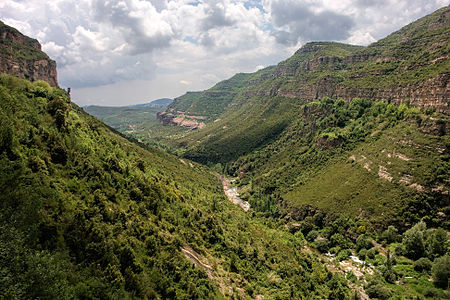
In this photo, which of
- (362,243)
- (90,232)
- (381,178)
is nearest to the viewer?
(90,232)

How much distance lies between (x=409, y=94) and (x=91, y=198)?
353ft

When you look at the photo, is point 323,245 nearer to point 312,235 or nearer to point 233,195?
point 312,235

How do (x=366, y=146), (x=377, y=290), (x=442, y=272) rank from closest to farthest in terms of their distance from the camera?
(x=442, y=272) → (x=377, y=290) → (x=366, y=146)

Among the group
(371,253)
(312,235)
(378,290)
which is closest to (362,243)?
(371,253)

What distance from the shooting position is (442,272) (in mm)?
40844

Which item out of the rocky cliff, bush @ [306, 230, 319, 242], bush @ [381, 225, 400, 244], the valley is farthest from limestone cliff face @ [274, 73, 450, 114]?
bush @ [306, 230, 319, 242]

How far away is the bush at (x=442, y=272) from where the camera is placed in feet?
133

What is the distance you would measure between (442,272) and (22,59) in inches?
5209

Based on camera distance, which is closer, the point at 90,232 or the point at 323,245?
the point at 90,232

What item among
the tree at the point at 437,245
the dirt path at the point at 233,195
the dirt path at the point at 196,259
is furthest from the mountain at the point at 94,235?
the dirt path at the point at 233,195

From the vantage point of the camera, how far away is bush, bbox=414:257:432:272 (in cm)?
4596

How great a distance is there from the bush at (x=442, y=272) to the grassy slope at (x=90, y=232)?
2053cm

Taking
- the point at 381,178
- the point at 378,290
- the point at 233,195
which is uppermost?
the point at 381,178

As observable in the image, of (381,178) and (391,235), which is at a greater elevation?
(381,178)
